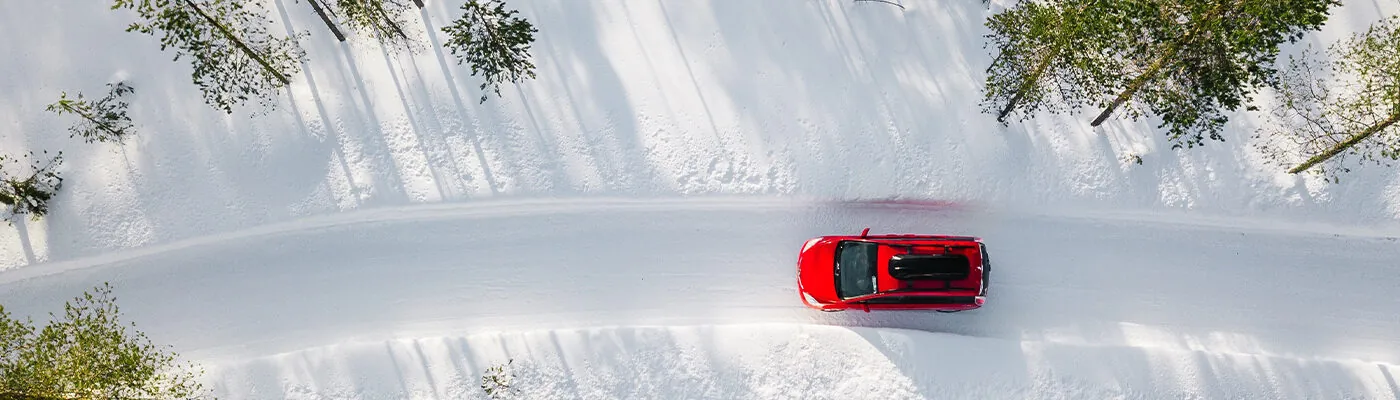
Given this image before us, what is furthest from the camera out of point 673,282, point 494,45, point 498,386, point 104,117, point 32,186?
point 673,282

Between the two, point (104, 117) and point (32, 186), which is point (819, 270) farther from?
point (32, 186)

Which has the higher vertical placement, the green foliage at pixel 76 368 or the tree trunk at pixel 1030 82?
the green foliage at pixel 76 368

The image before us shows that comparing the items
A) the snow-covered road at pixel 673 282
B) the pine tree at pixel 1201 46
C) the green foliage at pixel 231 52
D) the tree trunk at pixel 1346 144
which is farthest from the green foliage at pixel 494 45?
the tree trunk at pixel 1346 144

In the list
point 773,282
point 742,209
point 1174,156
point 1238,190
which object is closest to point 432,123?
point 742,209

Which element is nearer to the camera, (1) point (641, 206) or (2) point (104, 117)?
(2) point (104, 117)

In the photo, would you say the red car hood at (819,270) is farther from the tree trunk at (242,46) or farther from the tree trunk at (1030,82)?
the tree trunk at (242,46)

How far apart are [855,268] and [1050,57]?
576cm

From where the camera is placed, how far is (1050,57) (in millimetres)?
14469

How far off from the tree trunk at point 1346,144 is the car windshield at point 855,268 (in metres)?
9.50

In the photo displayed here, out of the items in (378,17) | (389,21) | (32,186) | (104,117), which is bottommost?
(32,186)

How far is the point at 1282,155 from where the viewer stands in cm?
1673

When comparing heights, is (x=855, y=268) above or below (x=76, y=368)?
below

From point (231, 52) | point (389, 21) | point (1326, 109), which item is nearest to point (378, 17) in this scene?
point (389, 21)

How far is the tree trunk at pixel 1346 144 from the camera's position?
13.9 metres
